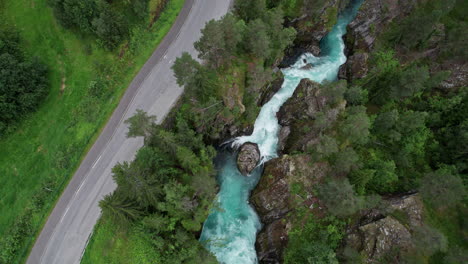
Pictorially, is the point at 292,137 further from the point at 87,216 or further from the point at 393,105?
the point at 87,216

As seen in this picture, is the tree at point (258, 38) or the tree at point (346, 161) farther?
the tree at point (258, 38)

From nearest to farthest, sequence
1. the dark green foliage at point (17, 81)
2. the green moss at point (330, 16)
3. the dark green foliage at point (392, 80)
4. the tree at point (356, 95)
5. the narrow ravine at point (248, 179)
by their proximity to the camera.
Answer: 1. the narrow ravine at point (248, 179)
2. the dark green foliage at point (392, 80)
3. the dark green foliage at point (17, 81)
4. the tree at point (356, 95)
5. the green moss at point (330, 16)

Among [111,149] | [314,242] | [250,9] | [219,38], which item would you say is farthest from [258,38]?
[314,242]

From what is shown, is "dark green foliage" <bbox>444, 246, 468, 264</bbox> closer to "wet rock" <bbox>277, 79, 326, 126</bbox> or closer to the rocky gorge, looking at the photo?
the rocky gorge

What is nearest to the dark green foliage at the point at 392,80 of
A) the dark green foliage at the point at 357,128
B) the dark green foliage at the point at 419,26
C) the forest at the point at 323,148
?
the forest at the point at 323,148

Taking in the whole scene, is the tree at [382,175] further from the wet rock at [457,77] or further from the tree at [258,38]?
the tree at [258,38]

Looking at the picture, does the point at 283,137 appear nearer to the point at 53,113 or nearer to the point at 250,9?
the point at 250,9

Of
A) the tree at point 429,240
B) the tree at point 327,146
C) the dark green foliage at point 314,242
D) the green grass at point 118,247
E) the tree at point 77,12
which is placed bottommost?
the tree at point 429,240
